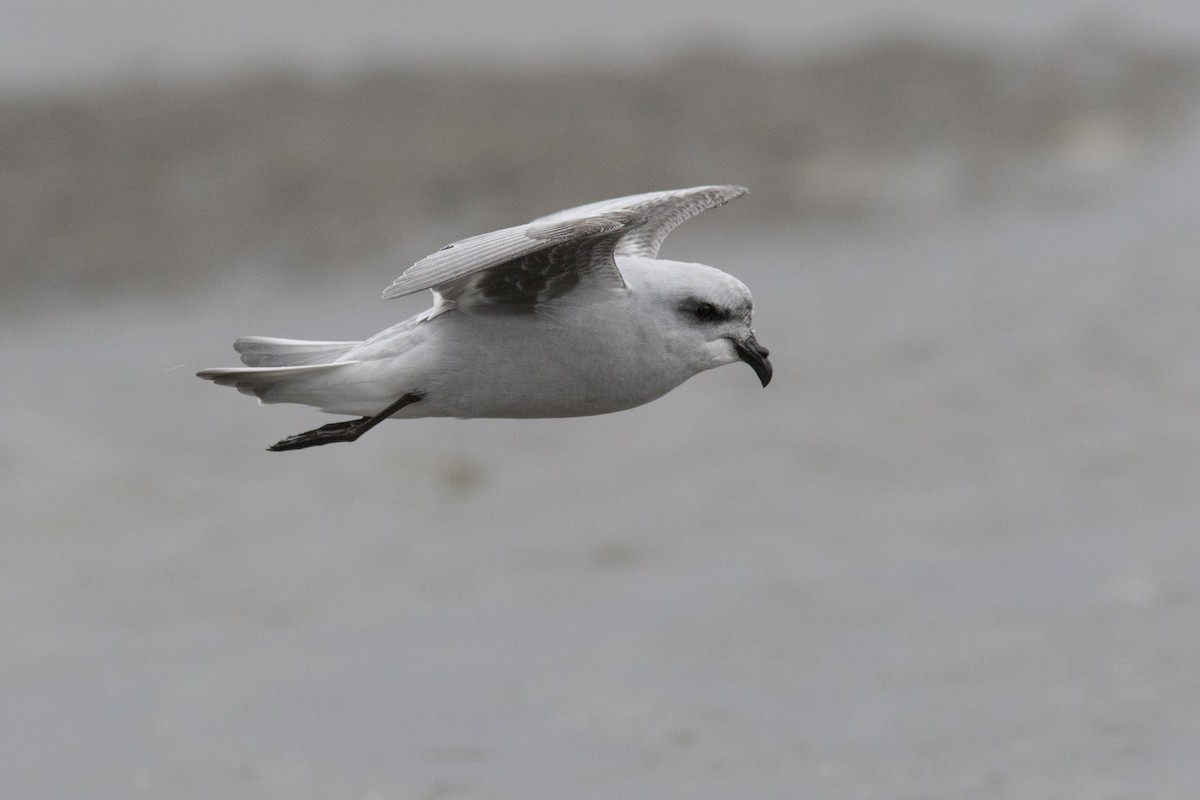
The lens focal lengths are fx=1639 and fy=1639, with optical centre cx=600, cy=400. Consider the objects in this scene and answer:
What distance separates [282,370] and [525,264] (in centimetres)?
142

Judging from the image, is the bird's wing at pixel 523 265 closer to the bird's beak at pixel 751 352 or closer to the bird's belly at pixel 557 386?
the bird's belly at pixel 557 386

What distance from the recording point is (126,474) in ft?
108

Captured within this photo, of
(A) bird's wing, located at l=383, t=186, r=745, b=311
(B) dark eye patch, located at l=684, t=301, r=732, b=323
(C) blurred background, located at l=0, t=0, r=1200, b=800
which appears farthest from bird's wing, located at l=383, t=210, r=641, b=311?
(C) blurred background, located at l=0, t=0, r=1200, b=800

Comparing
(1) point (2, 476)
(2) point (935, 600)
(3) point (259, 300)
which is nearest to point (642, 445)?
(2) point (935, 600)

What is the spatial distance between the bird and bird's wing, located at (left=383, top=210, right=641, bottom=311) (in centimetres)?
1

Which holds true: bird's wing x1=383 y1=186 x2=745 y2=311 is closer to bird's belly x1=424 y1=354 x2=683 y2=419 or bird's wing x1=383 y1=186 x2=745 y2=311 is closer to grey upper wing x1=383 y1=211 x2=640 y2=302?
grey upper wing x1=383 y1=211 x2=640 y2=302

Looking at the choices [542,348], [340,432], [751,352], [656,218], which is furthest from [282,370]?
[656,218]

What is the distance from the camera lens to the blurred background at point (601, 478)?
2930cm

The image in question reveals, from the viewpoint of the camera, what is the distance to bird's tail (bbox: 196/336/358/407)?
8497 mm

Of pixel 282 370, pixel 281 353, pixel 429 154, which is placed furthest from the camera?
pixel 429 154

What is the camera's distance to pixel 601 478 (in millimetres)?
35812

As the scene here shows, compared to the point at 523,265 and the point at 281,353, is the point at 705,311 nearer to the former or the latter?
the point at 523,265

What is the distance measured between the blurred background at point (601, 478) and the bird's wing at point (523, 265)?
61.3 feet

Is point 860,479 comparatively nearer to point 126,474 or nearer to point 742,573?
point 742,573
